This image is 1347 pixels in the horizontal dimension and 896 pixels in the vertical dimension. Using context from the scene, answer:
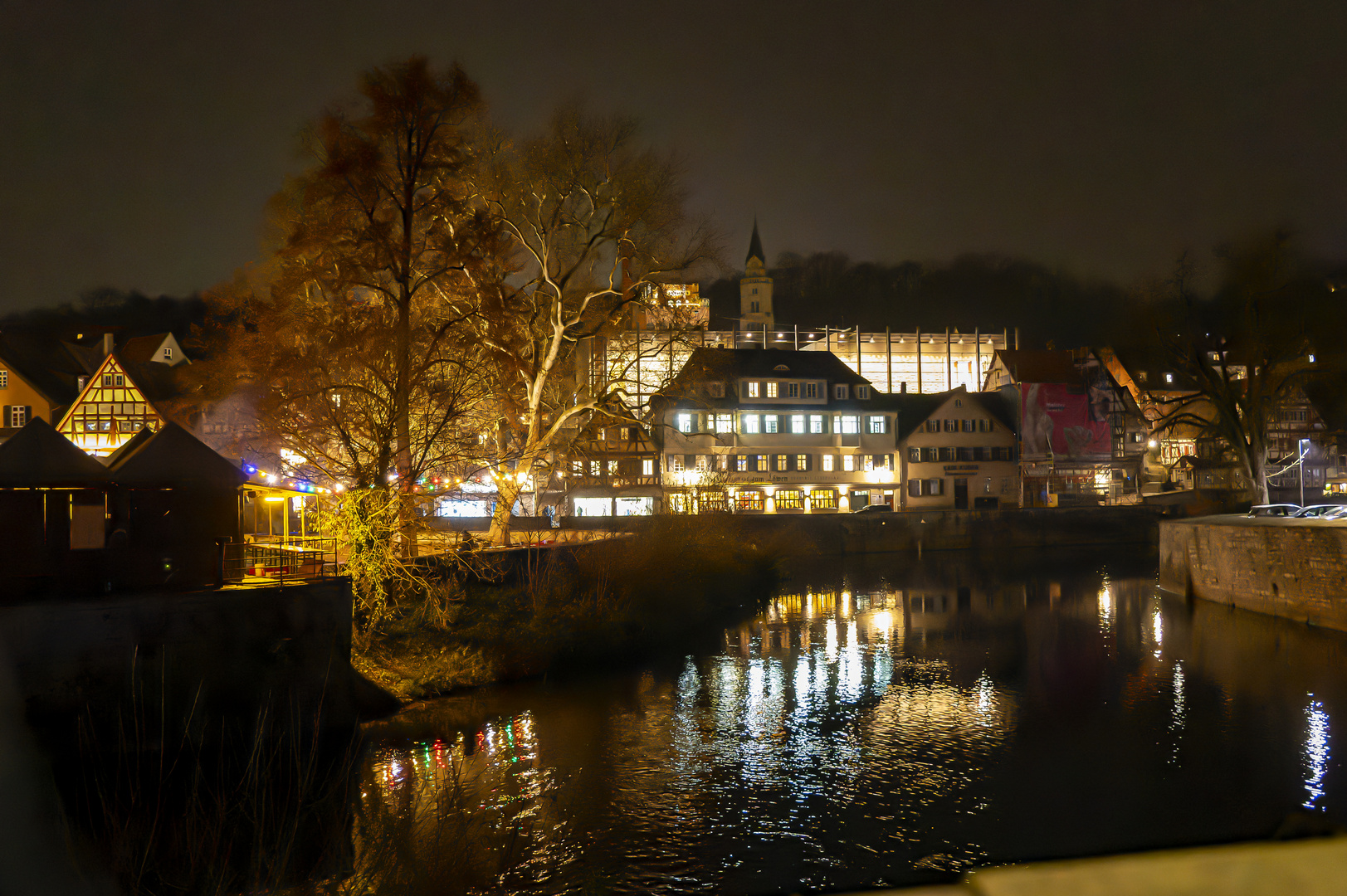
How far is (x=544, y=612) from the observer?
23.8 m

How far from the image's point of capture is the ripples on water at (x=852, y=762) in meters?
12.1

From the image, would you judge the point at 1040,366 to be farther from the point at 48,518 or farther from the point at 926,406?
the point at 48,518

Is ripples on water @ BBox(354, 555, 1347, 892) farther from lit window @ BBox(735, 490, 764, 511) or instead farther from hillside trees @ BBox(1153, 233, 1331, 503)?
lit window @ BBox(735, 490, 764, 511)

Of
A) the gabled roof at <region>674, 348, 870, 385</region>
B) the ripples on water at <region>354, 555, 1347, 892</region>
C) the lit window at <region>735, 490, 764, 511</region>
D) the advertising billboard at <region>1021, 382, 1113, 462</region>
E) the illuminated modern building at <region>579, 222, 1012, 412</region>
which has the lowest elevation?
the ripples on water at <region>354, 555, 1347, 892</region>

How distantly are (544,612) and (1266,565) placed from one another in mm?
22167

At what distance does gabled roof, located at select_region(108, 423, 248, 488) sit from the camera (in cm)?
1711

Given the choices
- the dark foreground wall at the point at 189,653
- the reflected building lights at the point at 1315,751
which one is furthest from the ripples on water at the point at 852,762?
the dark foreground wall at the point at 189,653

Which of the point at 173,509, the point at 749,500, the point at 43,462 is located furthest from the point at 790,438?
the point at 43,462

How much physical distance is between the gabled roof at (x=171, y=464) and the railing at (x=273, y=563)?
1396 mm

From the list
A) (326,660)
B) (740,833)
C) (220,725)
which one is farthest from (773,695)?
(220,725)

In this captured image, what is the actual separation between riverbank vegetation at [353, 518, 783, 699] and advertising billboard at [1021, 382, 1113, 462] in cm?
4336

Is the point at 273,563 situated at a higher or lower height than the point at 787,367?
lower

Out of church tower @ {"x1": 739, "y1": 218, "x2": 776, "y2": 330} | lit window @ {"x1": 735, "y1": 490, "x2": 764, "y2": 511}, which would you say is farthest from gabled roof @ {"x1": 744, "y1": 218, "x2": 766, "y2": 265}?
lit window @ {"x1": 735, "y1": 490, "x2": 764, "y2": 511}

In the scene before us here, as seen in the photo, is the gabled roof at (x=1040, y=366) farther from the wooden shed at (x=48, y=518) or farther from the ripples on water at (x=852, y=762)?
the wooden shed at (x=48, y=518)
